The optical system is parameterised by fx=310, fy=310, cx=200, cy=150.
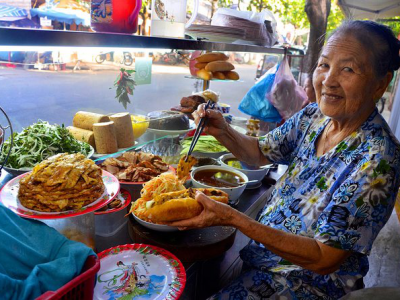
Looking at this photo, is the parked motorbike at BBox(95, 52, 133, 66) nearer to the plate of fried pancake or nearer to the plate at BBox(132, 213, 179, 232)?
the plate of fried pancake

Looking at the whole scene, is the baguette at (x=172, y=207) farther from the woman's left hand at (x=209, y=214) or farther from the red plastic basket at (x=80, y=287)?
the red plastic basket at (x=80, y=287)

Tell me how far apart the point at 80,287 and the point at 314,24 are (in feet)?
20.6

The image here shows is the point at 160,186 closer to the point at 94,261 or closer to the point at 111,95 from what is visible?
the point at 94,261

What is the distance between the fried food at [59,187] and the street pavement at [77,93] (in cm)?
90

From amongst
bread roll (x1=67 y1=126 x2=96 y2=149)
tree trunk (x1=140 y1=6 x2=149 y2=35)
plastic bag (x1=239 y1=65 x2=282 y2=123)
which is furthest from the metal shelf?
plastic bag (x1=239 y1=65 x2=282 y2=123)

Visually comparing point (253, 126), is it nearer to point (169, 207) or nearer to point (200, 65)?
point (200, 65)

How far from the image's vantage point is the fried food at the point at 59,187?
1354 millimetres

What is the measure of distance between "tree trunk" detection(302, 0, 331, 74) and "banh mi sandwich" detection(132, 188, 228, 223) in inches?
194

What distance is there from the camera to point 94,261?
1100 millimetres

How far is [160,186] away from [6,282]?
36.3 inches

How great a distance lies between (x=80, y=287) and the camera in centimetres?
103

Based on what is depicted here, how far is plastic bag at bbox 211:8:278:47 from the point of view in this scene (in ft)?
10.1

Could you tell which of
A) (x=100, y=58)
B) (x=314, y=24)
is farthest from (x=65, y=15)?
(x=314, y=24)

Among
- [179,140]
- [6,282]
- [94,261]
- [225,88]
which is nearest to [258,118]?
[179,140]
